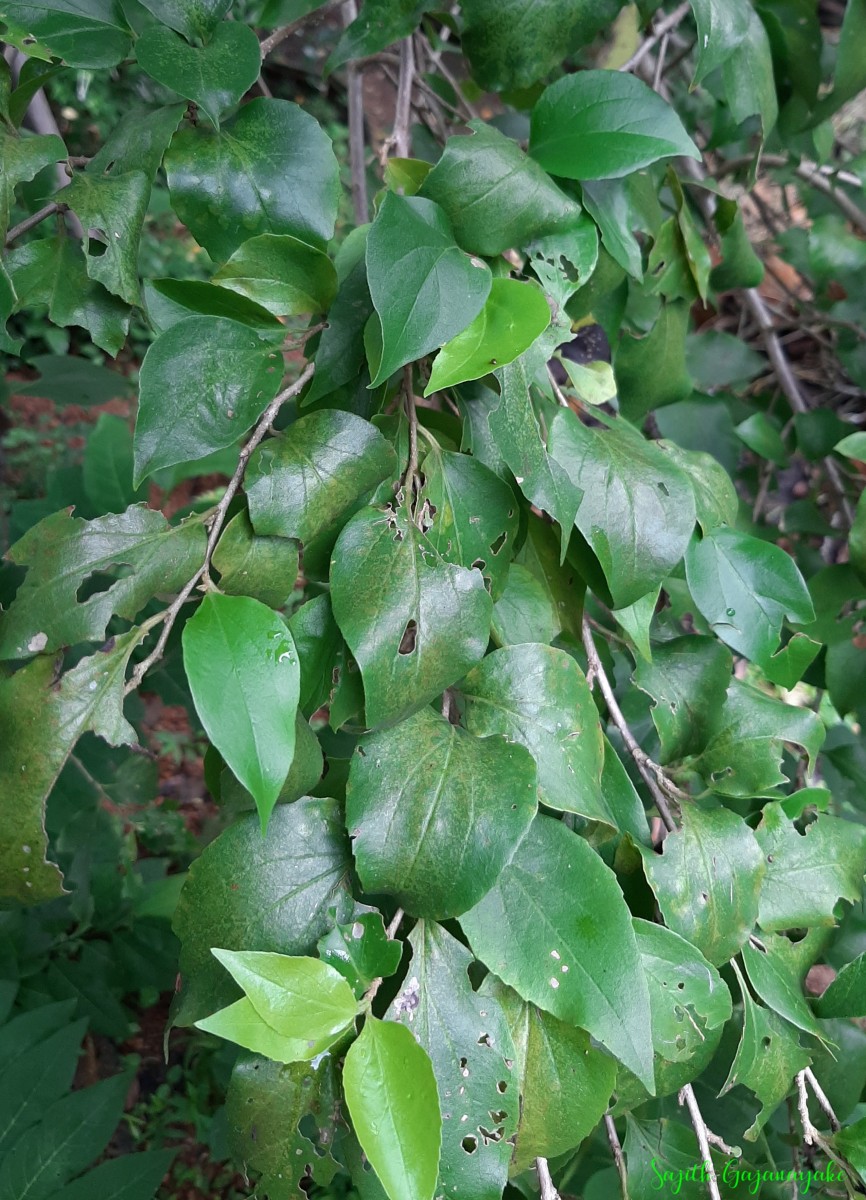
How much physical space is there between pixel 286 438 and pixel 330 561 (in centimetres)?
7

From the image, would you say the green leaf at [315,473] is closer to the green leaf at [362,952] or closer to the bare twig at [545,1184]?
the green leaf at [362,952]

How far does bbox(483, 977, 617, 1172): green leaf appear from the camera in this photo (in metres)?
0.41

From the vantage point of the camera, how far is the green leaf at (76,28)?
417 millimetres

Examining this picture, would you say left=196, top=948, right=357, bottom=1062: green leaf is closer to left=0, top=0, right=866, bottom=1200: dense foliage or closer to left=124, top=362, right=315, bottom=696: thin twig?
left=0, top=0, right=866, bottom=1200: dense foliage

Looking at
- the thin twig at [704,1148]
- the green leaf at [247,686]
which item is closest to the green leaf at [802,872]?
the thin twig at [704,1148]

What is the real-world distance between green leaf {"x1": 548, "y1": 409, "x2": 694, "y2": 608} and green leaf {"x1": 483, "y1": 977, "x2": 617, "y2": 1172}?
231mm

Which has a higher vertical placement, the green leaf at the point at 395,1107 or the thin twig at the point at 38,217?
the thin twig at the point at 38,217

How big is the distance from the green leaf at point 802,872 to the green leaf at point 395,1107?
270 mm

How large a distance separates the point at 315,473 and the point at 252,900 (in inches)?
8.5

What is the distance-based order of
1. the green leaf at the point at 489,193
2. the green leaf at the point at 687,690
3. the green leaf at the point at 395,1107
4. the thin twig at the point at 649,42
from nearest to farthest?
the green leaf at the point at 395,1107 → the green leaf at the point at 489,193 → the green leaf at the point at 687,690 → the thin twig at the point at 649,42

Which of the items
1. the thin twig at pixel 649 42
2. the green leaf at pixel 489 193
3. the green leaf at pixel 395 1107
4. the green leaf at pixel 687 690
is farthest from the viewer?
the thin twig at pixel 649 42

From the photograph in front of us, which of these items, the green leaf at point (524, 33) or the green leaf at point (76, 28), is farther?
the green leaf at point (524, 33)

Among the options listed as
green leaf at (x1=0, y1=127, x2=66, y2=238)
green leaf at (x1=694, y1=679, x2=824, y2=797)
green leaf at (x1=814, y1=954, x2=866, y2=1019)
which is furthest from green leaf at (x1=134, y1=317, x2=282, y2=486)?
green leaf at (x1=814, y1=954, x2=866, y2=1019)

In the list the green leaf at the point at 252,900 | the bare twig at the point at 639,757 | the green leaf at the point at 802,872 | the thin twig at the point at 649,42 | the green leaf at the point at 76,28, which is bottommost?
the green leaf at the point at 802,872
